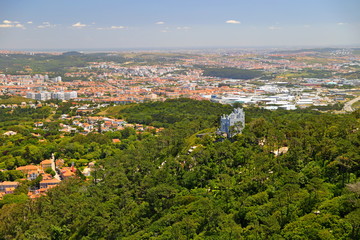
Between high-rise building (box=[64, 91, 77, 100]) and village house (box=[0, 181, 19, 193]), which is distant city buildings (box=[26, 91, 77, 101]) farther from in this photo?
village house (box=[0, 181, 19, 193])

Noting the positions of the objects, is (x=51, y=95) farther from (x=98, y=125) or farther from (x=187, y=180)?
(x=187, y=180)

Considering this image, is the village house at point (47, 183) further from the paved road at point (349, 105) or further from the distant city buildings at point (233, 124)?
the paved road at point (349, 105)

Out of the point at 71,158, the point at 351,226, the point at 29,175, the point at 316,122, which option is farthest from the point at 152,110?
the point at 351,226

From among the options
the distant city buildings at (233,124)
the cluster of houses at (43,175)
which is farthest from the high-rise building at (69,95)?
the distant city buildings at (233,124)

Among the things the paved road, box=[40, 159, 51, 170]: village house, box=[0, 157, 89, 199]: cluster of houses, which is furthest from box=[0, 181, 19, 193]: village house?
the paved road

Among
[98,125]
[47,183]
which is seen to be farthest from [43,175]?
[98,125]
